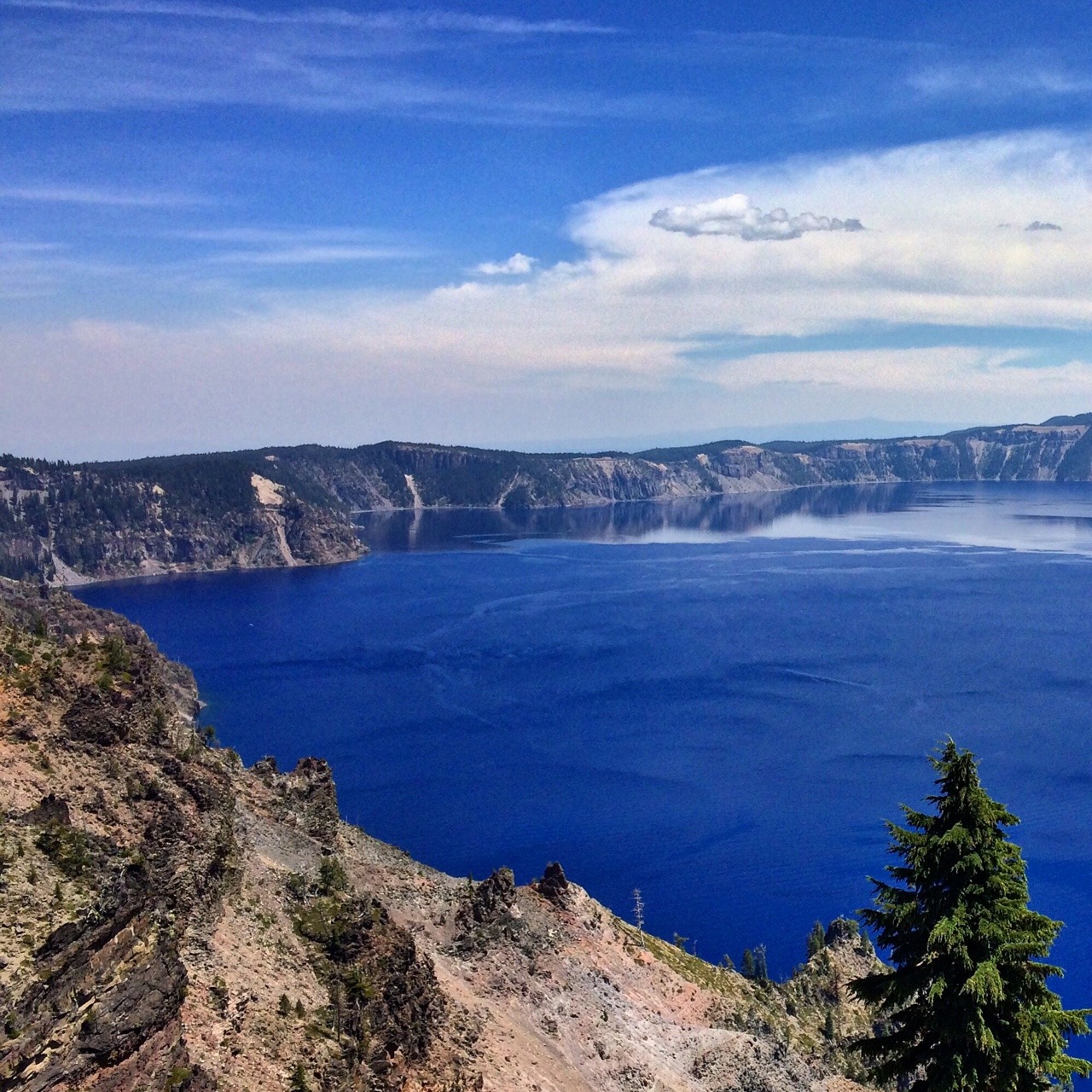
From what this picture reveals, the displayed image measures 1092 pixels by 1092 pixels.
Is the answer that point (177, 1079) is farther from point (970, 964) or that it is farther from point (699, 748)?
point (699, 748)

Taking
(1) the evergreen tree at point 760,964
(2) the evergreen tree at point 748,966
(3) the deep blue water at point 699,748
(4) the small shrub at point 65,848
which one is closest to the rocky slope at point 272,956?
(4) the small shrub at point 65,848

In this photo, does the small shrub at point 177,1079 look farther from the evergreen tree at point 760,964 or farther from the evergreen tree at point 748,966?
the evergreen tree at point 748,966

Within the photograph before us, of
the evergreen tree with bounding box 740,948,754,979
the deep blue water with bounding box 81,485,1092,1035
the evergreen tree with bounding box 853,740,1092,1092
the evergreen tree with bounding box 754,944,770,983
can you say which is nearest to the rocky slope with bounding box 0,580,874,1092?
the evergreen tree with bounding box 754,944,770,983

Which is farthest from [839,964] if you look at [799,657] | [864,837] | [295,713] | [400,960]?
[799,657]

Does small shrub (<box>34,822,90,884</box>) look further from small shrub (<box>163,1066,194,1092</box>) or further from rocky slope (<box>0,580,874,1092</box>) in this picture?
small shrub (<box>163,1066,194,1092</box>)

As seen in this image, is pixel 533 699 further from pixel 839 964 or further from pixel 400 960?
pixel 400 960

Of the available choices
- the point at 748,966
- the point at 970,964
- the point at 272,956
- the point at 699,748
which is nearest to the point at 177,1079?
the point at 272,956
